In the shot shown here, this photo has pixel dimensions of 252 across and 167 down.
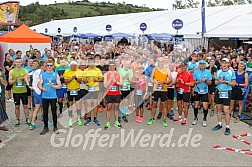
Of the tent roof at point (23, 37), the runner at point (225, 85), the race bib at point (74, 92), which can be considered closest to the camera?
the runner at point (225, 85)

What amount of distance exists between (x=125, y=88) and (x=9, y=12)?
1609 centimetres

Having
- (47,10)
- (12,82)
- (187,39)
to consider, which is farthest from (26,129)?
(47,10)

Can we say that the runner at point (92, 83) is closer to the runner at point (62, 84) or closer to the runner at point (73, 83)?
the runner at point (73, 83)

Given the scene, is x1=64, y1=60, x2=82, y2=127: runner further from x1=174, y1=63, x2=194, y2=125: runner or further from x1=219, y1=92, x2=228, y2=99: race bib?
x1=219, y1=92, x2=228, y2=99: race bib

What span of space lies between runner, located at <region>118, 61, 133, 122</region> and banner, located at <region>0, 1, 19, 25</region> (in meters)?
15.5

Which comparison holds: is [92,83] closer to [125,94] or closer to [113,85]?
[113,85]

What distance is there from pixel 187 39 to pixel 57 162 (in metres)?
16.0

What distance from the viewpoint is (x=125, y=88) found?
8.14 m

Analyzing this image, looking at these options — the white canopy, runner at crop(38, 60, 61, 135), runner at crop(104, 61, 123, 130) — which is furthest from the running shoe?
the white canopy

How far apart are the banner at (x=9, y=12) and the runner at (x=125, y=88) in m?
15.5

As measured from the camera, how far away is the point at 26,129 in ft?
24.2

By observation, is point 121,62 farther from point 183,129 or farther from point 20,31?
point 20,31

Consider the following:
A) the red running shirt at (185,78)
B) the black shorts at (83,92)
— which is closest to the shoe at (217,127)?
the red running shirt at (185,78)

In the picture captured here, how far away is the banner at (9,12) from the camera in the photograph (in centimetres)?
2095
